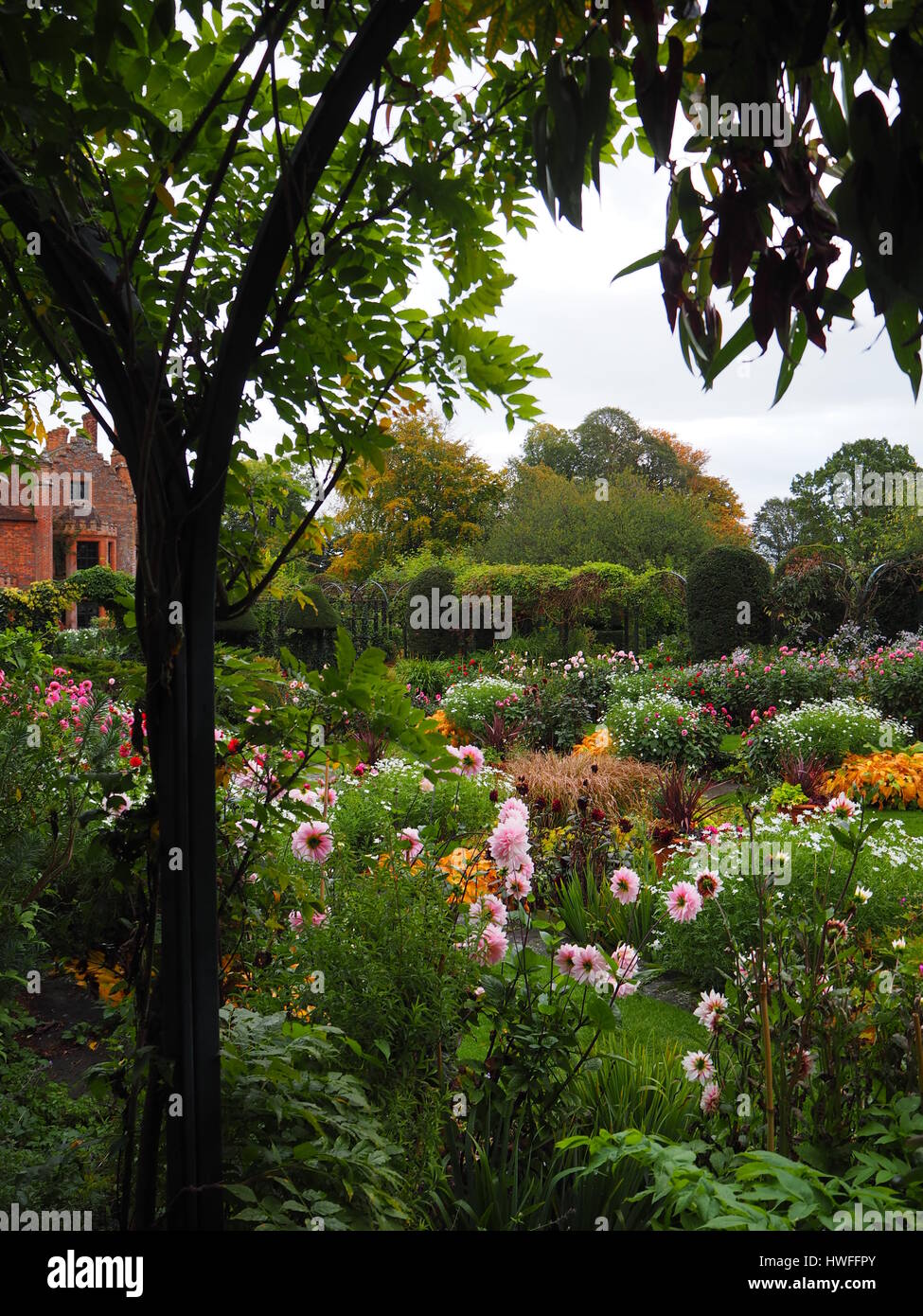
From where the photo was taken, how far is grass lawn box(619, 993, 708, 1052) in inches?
133

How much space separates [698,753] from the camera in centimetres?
883

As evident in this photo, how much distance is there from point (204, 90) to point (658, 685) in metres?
9.46

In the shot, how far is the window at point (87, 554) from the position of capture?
1142 inches

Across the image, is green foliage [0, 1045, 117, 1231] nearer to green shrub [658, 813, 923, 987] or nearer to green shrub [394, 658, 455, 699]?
green shrub [658, 813, 923, 987]

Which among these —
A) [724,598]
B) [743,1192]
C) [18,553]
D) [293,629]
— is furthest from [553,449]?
→ [743,1192]

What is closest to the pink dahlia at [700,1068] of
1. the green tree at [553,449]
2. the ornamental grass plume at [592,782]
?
the ornamental grass plume at [592,782]

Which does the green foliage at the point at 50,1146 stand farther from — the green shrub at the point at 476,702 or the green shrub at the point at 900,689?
the green shrub at the point at 900,689

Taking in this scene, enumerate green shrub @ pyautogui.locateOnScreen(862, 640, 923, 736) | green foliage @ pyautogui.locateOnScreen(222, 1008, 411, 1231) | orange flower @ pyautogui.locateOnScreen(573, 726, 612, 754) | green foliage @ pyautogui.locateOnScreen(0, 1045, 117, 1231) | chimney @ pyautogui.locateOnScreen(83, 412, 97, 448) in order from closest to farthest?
green foliage @ pyautogui.locateOnScreen(222, 1008, 411, 1231), green foliage @ pyautogui.locateOnScreen(0, 1045, 117, 1231), chimney @ pyautogui.locateOnScreen(83, 412, 97, 448), orange flower @ pyautogui.locateOnScreen(573, 726, 612, 754), green shrub @ pyautogui.locateOnScreen(862, 640, 923, 736)

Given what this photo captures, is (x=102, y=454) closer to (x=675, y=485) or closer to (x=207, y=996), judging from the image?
(x=675, y=485)

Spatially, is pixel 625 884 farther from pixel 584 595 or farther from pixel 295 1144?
pixel 584 595

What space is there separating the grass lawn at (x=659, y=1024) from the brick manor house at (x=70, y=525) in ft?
77.6

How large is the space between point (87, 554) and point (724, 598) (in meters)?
22.4

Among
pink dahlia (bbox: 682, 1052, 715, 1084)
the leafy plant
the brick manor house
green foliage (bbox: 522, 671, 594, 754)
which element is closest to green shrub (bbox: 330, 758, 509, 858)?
the leafy plant
